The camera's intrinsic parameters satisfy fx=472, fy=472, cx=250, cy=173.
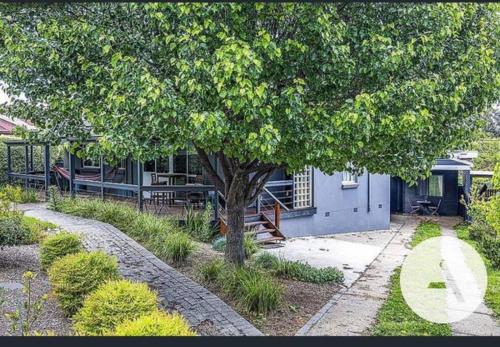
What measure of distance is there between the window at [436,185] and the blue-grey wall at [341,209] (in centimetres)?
542

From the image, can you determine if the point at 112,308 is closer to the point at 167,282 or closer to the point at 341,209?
the point at 167,282

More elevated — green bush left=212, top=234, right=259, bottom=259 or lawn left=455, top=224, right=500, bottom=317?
green bush left=212, top=234, right=259, bottom=259

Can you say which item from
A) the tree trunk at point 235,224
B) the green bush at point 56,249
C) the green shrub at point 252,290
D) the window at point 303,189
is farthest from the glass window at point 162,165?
the green shrub at point 252,290

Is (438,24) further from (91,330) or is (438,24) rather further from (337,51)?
(91,330)

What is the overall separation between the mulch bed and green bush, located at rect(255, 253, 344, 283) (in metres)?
0.18

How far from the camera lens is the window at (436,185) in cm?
2198

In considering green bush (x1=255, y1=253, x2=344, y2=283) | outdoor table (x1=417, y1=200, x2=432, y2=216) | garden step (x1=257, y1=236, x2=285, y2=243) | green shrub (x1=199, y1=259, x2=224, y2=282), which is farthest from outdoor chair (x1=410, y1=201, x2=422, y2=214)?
green shrub (x1=199, y1=259, x2=224, y2=282)

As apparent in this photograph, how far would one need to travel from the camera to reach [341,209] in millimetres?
15906

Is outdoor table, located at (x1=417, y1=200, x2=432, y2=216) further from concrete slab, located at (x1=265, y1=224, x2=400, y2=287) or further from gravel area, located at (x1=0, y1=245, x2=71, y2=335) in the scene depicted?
gravel area, located at (x1=0, y1=245, x2=71, y2=335)

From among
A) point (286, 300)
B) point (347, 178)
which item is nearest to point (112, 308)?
point (286, 300)

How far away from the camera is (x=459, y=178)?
21.8 m

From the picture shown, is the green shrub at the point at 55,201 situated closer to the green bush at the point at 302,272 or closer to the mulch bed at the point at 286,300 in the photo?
the mulch bed at the point at 286,300

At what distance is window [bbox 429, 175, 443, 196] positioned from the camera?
72.1ft

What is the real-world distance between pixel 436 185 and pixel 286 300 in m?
17.0
